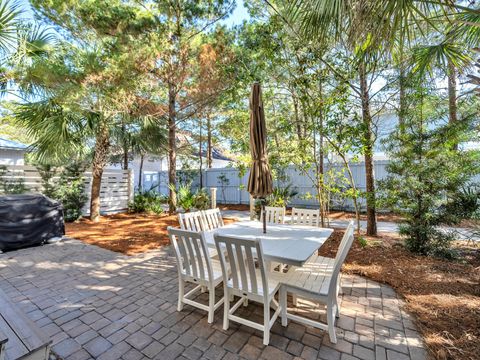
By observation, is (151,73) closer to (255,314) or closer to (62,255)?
(62,255)

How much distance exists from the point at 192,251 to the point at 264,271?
0.78 m

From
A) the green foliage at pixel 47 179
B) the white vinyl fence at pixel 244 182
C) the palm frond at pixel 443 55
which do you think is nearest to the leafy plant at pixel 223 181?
the white vinyl fence at pixel 244 182

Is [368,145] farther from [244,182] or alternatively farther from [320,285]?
[244,182]

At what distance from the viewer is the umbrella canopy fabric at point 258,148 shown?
3.05m

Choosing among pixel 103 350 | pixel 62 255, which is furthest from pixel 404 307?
pixel 62 255

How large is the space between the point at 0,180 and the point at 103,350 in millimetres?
6806

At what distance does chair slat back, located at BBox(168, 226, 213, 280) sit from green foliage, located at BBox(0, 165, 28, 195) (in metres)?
6.61

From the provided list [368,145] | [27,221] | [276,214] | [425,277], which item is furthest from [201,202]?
[425,277]

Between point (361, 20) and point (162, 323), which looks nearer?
point (162, 323)

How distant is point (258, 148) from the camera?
3074 millimetres

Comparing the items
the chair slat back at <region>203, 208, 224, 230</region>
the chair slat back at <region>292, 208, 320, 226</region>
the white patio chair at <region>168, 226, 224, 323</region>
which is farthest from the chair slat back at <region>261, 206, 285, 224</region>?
the white patio chair at <region>168, 226, 224, 323</region>

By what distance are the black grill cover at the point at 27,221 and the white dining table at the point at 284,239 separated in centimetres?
426

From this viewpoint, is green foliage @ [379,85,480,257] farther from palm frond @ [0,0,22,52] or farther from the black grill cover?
palm frond @ [0,0,22,52]

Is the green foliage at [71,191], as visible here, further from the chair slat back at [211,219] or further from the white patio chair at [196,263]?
the white patio chair at [196,263]
